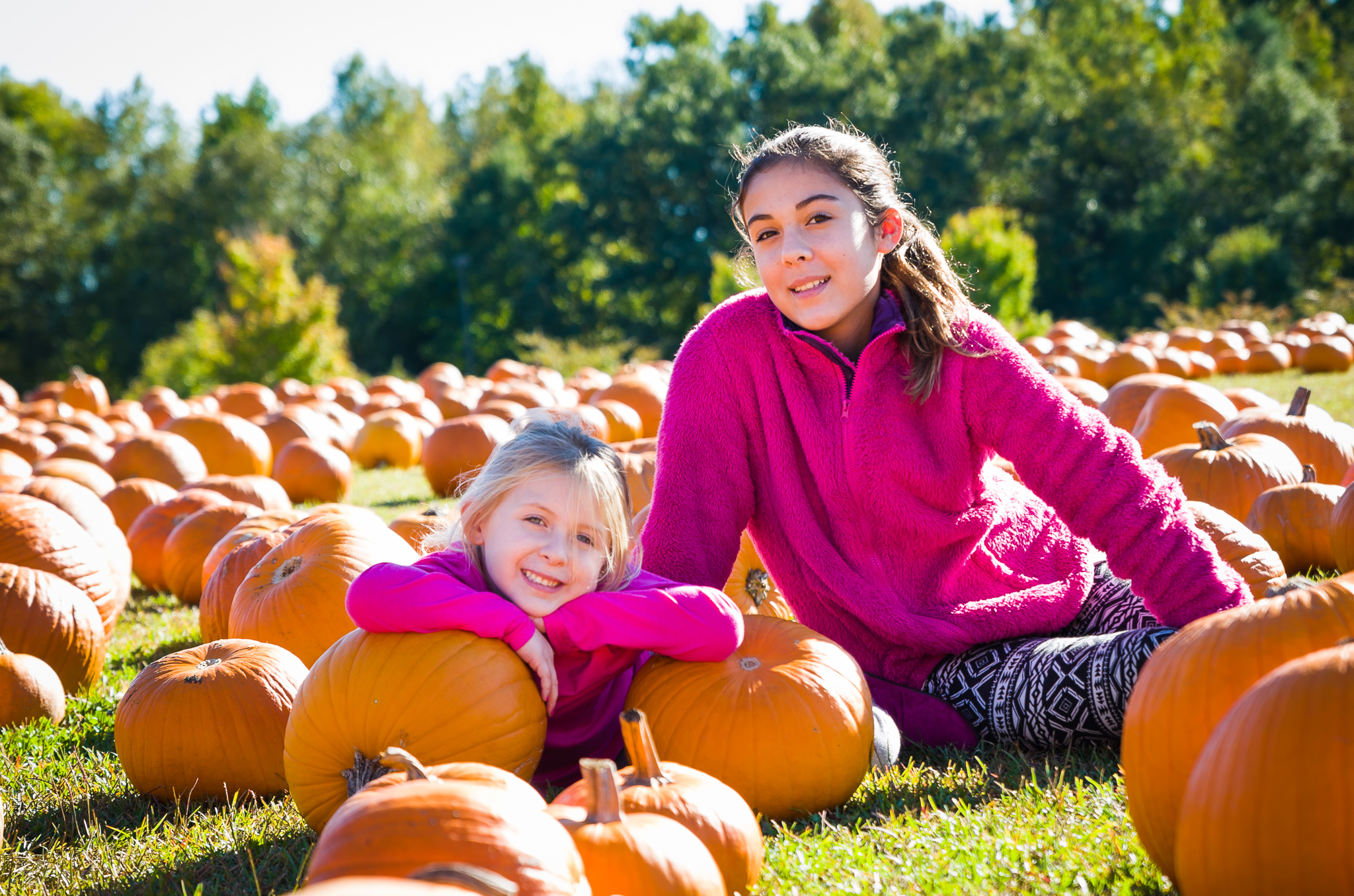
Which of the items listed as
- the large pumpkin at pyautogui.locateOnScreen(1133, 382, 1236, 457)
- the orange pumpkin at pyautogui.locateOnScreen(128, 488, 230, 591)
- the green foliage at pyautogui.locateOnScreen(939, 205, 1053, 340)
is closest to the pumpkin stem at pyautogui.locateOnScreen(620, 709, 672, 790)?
the orange pumpkin at pyautogui.locateOnScreen(128, 488, 230, 591)

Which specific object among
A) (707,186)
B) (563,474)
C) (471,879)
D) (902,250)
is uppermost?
(707,186)

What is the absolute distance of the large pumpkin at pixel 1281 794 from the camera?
1505mm

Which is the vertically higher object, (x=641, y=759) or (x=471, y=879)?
(x=471, y=879)

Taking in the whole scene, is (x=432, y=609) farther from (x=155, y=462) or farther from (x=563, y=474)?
(x=155, y=462)

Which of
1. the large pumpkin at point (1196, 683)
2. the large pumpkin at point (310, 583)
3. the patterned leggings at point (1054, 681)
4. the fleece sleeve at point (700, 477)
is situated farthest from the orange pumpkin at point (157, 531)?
the large pumpkin at point (1196, 683)

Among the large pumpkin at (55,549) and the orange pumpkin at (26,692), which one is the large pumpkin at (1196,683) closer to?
the orange pumpkin at (26,692)

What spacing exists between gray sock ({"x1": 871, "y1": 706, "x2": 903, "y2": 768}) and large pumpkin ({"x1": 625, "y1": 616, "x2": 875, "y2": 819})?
0.17 meters

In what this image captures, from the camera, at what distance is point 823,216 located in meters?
3.09

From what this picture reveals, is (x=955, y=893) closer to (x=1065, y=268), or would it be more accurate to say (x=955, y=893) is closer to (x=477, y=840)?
(x=477, y=840)

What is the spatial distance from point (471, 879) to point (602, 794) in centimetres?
42

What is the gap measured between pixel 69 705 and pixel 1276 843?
354 cm

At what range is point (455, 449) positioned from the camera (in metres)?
8.19

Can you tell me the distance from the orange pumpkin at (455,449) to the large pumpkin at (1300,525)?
206 inches

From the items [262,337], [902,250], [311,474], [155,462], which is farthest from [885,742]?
[262,337]
